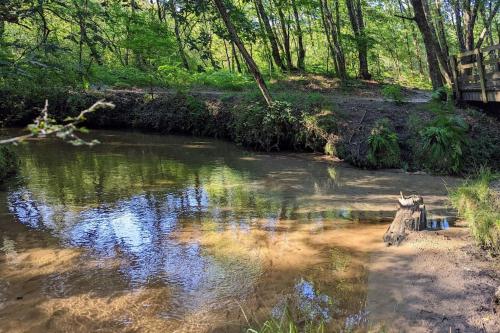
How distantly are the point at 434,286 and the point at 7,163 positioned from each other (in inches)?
393

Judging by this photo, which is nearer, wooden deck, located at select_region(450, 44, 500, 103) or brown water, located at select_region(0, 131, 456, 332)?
brown water, located at select_region(0, 131, 456, 332)

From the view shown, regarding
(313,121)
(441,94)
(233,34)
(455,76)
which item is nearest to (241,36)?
(233,34)

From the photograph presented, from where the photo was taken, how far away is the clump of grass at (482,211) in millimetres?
5512

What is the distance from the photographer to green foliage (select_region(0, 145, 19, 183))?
10.1m

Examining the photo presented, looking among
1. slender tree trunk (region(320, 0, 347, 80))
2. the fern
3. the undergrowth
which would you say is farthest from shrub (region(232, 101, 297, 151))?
slender tree trunk (region(320, 0, 347, 80))

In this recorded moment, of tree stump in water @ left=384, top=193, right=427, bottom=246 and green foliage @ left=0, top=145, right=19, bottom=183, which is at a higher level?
green foliage @ left=0, top=145, right=19, bottom=183

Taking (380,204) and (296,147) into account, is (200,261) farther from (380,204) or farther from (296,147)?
(296,147)

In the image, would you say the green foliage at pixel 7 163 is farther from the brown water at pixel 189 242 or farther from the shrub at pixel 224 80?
the shrub at pixel 224 80

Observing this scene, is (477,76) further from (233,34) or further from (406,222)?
(406,222)

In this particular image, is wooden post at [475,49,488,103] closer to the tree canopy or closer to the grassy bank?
the grassy bank

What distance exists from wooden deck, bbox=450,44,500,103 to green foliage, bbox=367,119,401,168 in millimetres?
2678

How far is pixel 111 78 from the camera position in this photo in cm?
2011

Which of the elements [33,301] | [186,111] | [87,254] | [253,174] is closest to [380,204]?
[253,174]

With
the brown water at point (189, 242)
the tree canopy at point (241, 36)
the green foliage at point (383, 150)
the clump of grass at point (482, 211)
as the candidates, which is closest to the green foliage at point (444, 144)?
the green foliage at point (383, 150)
